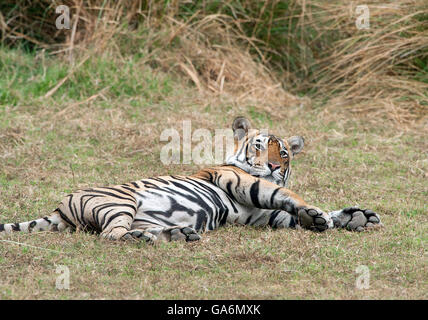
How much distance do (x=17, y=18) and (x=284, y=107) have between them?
4.11m

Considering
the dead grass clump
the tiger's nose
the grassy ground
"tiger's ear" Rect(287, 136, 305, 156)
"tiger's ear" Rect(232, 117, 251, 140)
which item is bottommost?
the grassy ground

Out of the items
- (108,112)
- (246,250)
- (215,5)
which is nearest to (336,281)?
(246,250)

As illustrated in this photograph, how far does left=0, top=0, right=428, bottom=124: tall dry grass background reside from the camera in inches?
364

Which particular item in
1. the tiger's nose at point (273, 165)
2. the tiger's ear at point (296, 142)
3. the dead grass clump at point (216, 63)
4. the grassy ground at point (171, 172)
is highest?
the dead grass clump at point (216, 63)

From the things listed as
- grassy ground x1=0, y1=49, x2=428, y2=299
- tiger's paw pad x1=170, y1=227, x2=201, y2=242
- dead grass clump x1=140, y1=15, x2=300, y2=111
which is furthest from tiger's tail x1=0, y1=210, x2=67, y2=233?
dead grass clump x1=140, y1=15, x2=300, y2=111

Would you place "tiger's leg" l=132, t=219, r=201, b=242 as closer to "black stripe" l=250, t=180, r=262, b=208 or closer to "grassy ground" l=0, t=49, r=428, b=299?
"grassy ground" l=0, t=49, r=428, b=299

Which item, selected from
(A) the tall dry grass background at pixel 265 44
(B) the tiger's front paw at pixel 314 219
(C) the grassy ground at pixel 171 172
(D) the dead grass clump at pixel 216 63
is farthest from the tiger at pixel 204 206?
(D) the dead grass clump at pixel 216 63

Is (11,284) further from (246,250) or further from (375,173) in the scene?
(375,173)

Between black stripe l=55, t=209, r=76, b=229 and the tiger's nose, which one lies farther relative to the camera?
the tiger's nose

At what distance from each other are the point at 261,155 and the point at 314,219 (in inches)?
28.6

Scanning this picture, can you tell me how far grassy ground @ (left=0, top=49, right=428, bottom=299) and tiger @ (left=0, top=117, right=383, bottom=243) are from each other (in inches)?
4.6

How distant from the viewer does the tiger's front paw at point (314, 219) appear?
193 inches

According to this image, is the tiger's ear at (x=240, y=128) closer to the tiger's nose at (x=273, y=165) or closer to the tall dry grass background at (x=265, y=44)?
the tiger's nose at (x=273, y=165)

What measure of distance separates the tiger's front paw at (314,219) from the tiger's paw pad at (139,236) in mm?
1072
